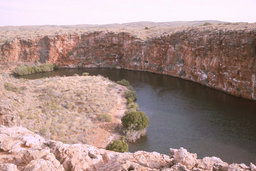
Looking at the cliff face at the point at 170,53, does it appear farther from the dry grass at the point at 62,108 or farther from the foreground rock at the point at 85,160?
the foreground rock at the point at 85,160

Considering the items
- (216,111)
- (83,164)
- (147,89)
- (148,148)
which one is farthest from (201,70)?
(83,164)

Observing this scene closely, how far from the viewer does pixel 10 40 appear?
1853 inches

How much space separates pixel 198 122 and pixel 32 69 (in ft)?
114

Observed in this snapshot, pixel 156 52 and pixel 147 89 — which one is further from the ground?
pixel 156 52

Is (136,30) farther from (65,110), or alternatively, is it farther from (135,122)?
(135,122)

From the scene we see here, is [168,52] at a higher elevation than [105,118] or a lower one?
higher

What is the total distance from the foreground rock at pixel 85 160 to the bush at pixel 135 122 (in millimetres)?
10112

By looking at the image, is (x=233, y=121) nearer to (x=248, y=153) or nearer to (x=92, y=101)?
(x=248, y=153)

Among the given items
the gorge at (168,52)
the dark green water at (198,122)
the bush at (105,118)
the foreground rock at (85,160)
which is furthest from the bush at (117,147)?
the gorge at (168,52)

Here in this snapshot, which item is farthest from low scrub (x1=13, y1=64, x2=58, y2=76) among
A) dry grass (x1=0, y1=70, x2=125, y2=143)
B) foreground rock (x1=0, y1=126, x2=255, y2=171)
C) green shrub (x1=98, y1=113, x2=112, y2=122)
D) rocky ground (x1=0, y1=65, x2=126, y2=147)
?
foreground rock (x1=0, y1=126, x2=255, y2=171)

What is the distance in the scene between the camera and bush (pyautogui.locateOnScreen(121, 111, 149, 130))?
56.1 feet

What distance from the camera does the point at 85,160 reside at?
20.0 ft

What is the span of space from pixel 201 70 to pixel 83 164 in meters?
30.3

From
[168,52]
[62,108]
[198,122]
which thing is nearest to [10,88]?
[62,108]
